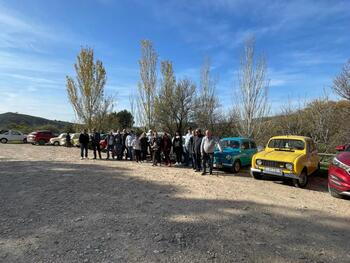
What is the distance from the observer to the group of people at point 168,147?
1069 centimetres

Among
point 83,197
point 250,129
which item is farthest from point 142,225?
point 250,129

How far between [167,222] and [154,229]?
423 mm

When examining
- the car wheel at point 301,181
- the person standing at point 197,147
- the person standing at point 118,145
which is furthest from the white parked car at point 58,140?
the car wheel at point 301,181

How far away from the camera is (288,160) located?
8680mm

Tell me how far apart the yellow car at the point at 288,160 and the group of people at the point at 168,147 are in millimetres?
2015

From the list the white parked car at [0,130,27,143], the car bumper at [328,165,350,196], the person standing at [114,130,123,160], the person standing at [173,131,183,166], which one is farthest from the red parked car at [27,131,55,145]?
the car bumper at [328,165,350,196]

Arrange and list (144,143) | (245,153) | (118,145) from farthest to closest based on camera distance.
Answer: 1. (118,145)
2. (144,143)
3. (245,153)

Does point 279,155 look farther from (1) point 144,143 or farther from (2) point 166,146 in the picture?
(1) point 144,143

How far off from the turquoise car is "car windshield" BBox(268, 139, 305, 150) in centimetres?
169

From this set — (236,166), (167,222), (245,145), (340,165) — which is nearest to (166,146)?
(236,166)

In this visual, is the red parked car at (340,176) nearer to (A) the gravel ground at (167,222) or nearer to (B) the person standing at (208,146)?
(A) the gravel ground at (167,222)

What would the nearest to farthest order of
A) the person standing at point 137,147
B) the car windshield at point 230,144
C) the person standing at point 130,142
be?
the car windshield at point 230,144 < the person standing at point 137,147 < the person standing at point 130,142

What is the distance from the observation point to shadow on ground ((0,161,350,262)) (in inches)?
147

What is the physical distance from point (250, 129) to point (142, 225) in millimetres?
14458
